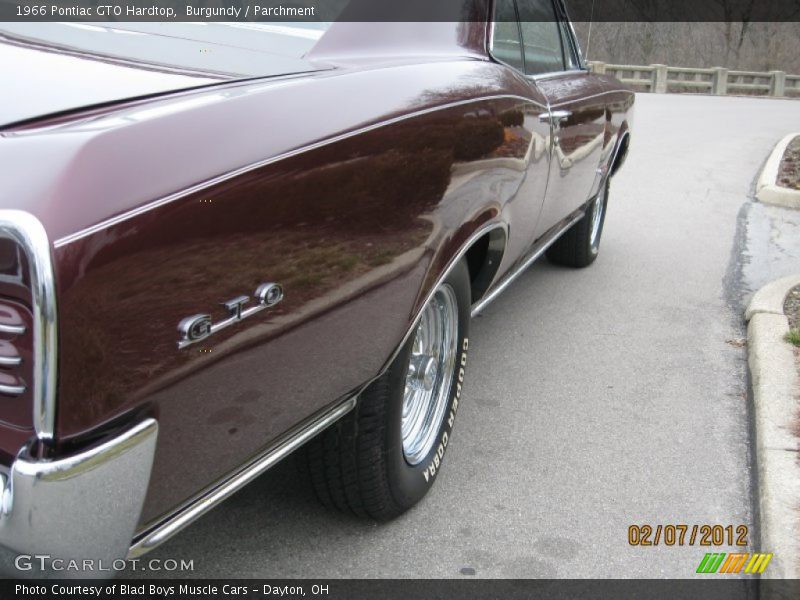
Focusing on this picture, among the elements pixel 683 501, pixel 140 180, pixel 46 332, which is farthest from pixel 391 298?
pixel 683 501

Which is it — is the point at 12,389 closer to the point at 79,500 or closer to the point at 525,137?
the point at 79,500

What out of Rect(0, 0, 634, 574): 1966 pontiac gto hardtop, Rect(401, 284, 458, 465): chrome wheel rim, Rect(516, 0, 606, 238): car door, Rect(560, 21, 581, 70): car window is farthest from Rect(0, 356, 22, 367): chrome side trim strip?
Rect(560, 21, 581, 70): car window

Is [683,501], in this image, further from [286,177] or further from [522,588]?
[286,177]

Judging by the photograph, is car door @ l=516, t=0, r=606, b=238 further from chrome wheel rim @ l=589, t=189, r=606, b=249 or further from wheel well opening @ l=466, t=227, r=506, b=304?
chrome wheel rim @ l=589, t=189, r=606, b=249

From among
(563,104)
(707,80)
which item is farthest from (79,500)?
(707,80)

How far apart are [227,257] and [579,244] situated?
4337mm

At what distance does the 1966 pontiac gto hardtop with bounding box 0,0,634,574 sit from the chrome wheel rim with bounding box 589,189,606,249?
9.27ft

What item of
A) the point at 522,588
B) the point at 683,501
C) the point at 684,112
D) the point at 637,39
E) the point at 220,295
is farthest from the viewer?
the point at 637,39

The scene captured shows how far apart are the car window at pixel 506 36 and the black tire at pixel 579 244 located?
195 centimetres

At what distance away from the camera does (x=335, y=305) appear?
1.98 meters

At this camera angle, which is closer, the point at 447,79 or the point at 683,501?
the point at 447,79

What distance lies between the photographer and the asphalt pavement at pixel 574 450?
2.65 meters

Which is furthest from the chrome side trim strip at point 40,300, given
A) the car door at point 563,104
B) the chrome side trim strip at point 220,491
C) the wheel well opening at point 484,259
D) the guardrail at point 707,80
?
the guardrail at point 707,80

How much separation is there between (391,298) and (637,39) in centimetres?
4379
